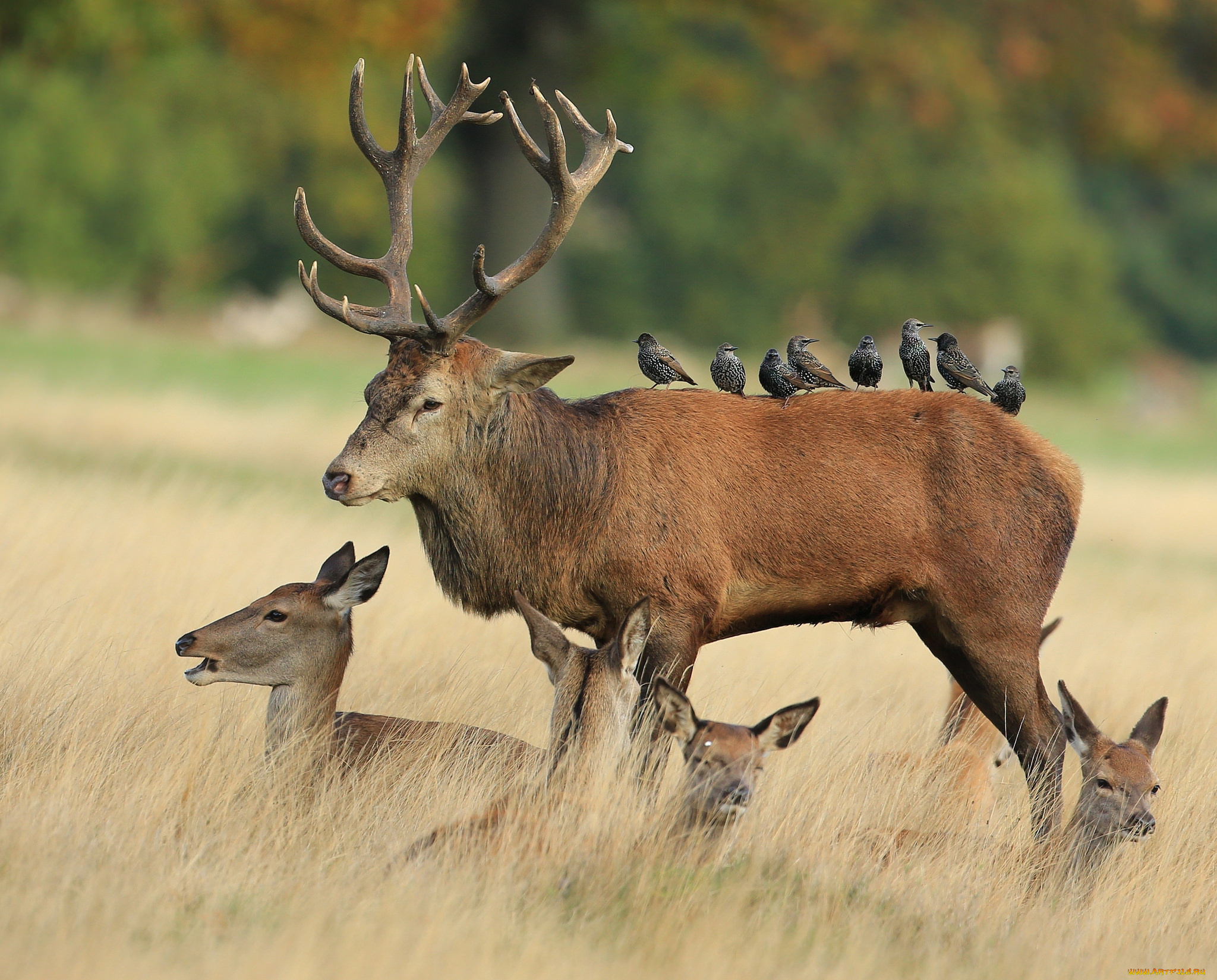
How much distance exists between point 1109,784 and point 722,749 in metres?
1.36

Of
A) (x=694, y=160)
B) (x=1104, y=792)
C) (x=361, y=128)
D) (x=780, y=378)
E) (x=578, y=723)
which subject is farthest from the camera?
(x=694, y=160)

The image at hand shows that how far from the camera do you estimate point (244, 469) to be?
13.8 meters

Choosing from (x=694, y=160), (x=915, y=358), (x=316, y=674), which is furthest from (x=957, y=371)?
(x=694, y=160)

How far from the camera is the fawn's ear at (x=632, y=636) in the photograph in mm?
4676

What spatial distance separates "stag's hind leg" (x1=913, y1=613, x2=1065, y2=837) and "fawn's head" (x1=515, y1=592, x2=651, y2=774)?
4.86 feet

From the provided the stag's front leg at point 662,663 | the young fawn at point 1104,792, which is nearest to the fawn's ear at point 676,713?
the stag's front leg at point 662,663

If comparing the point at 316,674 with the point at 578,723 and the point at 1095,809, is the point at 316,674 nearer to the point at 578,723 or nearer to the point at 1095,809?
the point at 578,723

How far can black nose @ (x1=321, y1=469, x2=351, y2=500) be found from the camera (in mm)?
5363

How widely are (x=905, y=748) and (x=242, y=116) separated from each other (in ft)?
102

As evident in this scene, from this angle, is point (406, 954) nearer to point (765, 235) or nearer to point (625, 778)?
point (625, 778)

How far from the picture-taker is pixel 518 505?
5.70 metres

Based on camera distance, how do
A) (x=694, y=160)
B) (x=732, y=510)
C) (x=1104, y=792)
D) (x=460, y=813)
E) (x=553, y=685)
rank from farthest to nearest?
(x=694, y=160), (x=732, y=510), (x=553, y=685), (x=1104, y=792), (x=460, y=813)

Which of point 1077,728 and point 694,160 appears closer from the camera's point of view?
point 1077,728

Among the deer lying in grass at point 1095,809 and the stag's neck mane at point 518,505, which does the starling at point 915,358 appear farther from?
the deer lying in grass at point 1095,809
